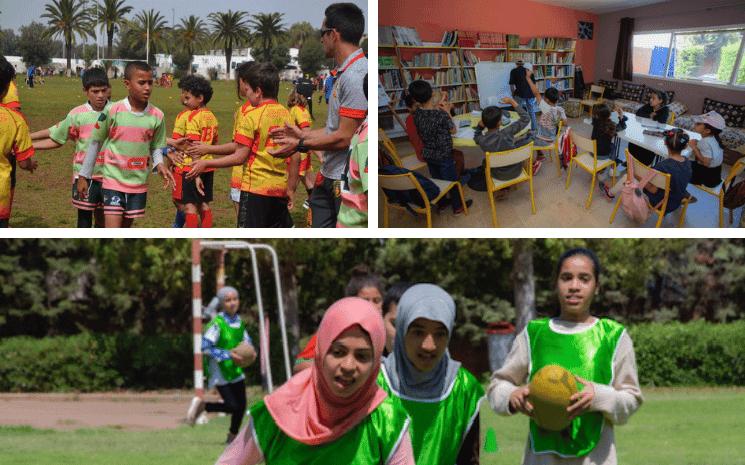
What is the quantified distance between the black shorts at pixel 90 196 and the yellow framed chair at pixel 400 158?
213 centimetres

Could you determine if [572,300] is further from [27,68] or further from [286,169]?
[27,68]

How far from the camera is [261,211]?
471 centimetres

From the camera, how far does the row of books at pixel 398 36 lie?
16.0 ft

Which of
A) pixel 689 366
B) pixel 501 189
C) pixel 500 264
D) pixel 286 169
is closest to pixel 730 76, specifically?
pixel 501 189

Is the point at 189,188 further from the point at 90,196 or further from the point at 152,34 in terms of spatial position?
the point at 152,34

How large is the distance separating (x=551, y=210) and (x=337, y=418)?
355 centimetres

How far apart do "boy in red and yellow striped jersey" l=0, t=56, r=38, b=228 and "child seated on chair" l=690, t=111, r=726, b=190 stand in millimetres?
4745

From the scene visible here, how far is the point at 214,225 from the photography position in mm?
4996

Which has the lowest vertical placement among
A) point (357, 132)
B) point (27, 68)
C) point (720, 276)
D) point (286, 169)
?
point (720, 276)

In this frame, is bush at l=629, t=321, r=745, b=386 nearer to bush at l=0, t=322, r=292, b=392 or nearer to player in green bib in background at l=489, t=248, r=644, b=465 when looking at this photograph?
bush at l=0, t=322, r=292, b=392

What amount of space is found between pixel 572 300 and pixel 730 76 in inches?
128

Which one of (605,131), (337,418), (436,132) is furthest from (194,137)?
(337,418)

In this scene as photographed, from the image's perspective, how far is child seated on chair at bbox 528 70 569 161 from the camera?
5.21 m

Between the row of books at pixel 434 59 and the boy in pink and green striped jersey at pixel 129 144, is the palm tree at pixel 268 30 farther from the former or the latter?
the row of books at pixel 434 59
